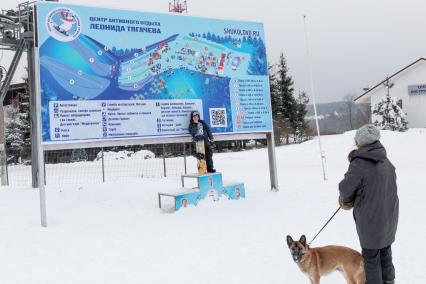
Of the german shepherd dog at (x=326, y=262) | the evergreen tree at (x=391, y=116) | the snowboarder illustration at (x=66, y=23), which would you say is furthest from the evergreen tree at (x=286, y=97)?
the german shepherd dog at (x=326, y=262)

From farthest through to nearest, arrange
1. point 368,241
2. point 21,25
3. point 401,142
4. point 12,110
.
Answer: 1. point 12,110
2. point 401,142
3. point 21,25
4. point 368,241

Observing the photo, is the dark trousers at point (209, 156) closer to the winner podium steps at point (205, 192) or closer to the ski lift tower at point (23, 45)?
the winner podium steps at point (205, 192)

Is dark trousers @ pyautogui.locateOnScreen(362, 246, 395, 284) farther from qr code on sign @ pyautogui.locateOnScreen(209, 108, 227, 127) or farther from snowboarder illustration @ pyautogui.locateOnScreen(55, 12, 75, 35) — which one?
snowboarder illustration @ pyautogui.locateOnScreen(55, 12, 75, 35)

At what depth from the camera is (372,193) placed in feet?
13.3

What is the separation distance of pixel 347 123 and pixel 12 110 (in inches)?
2430

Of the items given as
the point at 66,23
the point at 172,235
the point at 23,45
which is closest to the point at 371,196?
the point at 172,235

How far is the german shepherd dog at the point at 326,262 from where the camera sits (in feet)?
14.4

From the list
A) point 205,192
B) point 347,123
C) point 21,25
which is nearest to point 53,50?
point 205,192

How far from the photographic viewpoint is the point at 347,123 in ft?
274

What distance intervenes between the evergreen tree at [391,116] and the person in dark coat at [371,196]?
3233 cm

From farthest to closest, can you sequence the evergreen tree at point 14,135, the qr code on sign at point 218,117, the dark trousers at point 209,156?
the evergreen tree at point 14,135 < the qr code on sign at point 218,117 < the dark trousers at point 209,156

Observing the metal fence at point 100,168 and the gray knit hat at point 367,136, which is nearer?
the gray knit hat at point 367,136

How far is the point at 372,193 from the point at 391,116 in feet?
108

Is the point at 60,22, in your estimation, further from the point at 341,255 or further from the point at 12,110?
the point at 12,110
